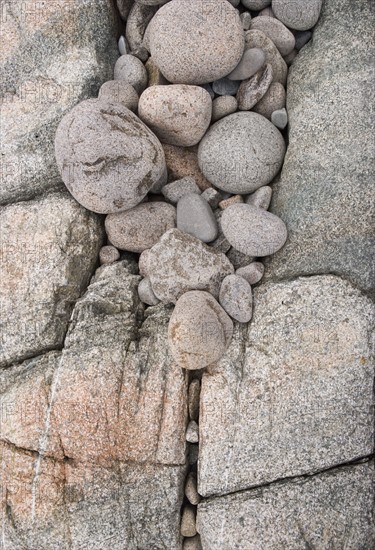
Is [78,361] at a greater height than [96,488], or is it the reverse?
[78,361]

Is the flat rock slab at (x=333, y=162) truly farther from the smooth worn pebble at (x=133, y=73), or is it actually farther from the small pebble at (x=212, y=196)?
the smooth worn pebble at (x=133, y=73)

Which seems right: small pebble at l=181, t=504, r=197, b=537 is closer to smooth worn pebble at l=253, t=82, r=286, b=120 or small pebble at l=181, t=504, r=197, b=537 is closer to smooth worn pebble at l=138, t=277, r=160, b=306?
smooth worn pebble at l=138, t=277, r=160, b=306

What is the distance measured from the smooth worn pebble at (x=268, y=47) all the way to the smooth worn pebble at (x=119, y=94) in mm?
1021

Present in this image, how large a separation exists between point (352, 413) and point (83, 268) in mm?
2272

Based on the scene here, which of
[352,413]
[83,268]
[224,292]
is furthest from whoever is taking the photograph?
[83,268]

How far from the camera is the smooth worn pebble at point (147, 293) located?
3.96 meters

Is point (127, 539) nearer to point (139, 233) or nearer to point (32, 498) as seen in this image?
point (32, 498)

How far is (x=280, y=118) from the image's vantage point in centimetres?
419

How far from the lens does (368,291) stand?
3.64 metres

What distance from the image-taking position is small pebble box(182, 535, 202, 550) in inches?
148

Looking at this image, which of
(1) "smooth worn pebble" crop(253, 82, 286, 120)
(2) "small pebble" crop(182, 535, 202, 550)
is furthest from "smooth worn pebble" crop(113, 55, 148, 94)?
(2) "small pebble" crop(182, 535, 202, 550)

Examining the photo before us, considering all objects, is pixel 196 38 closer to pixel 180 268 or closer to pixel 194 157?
pixel 194 157

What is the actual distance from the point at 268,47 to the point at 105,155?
1.64m

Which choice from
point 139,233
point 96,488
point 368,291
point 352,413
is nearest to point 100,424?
point 96,488
